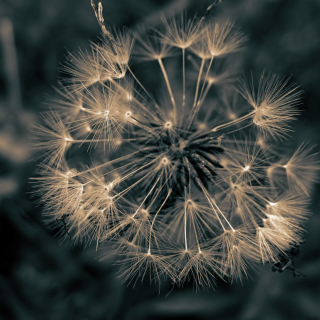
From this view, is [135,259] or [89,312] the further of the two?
[89,312]

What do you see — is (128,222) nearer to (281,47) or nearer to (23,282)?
(23,282)

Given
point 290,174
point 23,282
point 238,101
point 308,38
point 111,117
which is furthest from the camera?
point 23,282

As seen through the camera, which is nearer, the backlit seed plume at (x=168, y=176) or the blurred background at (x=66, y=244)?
the backlit seed plume at (x=168, y=176)

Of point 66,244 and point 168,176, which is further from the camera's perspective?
point 66,244

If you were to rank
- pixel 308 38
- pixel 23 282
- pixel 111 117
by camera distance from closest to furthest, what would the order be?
1. pixel 111 117
2. pixel 308 38
3. pixel 23 282

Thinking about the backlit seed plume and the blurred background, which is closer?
the backlit seed plume

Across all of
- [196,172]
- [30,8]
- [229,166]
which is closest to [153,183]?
[196,172]

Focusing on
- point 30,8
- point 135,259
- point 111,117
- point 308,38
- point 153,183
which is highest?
point 30,8

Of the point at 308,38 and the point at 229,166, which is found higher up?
the point at 308,38
